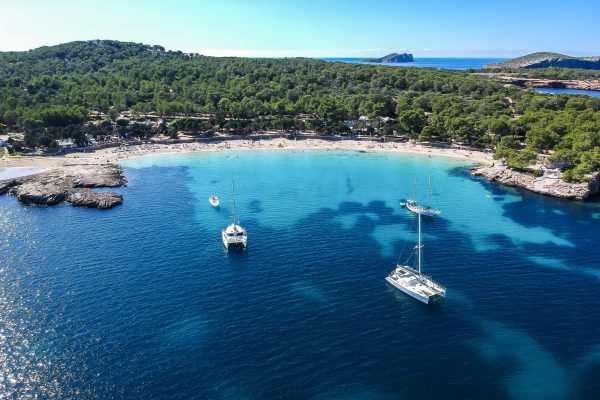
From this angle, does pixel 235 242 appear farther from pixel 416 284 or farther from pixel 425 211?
pixel 425 211

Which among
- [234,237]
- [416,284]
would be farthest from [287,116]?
[416,284]

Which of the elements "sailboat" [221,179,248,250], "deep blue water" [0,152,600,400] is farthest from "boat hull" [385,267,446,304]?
"sailboat" [221,179,248,250]

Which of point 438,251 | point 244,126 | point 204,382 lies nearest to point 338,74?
point 244,126

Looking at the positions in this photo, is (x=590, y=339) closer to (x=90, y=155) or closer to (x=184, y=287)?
(x=184, y=287)

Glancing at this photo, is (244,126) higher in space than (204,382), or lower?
higher

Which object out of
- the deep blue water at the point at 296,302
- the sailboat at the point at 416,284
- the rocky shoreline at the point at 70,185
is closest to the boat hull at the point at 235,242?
the deep blue water at the point at 296,302

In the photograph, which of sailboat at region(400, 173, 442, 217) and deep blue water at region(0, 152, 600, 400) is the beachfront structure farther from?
sailboat at region(400, 173, 442, 217)

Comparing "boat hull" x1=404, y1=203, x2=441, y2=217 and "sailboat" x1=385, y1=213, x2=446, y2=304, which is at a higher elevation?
"boat hull" x1=404, y1=203, x2=441, y2=217
